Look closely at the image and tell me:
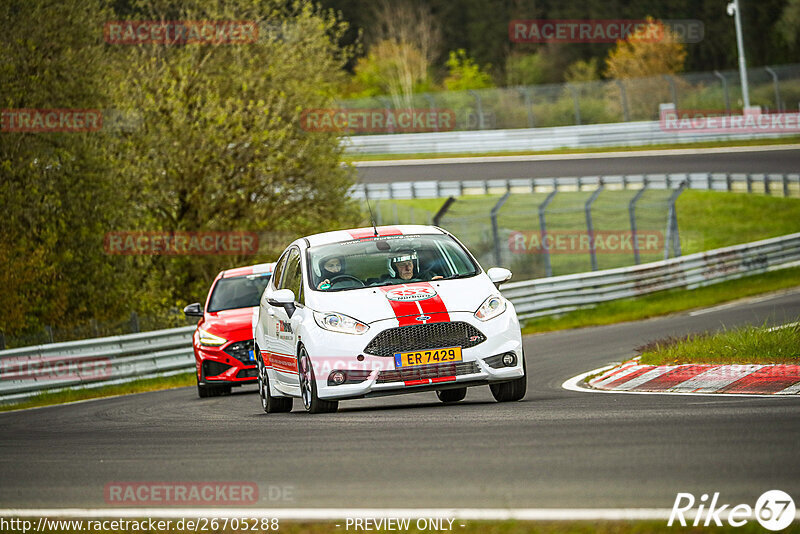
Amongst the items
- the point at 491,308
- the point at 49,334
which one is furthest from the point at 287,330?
the point at 49,334

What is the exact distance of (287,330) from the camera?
11.5 m

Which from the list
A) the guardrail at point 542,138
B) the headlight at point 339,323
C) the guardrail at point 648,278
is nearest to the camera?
the headlight at point 339,323

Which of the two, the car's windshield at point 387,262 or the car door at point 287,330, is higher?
the car's windshield at point 387,262

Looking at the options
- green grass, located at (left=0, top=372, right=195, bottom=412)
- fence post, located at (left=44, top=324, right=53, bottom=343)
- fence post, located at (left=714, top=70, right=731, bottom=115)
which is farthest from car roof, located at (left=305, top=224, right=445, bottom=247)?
fence post, located at (left=714, top=70, right=731, bottom=115)

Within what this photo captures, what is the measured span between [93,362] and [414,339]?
1142 cm

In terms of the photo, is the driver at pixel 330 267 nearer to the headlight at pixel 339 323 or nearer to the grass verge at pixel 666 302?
the headlight at pixel 339 323

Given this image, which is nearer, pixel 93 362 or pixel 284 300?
pixel 284 300

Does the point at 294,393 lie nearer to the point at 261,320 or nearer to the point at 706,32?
the point at 261,320

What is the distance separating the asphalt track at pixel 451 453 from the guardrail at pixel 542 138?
→ 3915 centimetres

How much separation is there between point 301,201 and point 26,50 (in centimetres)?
784

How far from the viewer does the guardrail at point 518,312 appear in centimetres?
1962

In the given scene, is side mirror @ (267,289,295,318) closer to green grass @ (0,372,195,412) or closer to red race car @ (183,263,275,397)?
red race car @ (183,263,275,397)

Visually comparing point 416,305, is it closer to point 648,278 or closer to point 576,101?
point 648,278

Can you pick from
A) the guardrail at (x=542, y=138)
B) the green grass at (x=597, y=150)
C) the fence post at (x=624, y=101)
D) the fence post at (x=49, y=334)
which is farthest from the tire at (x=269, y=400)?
the fence post at (x=624, y=101)
